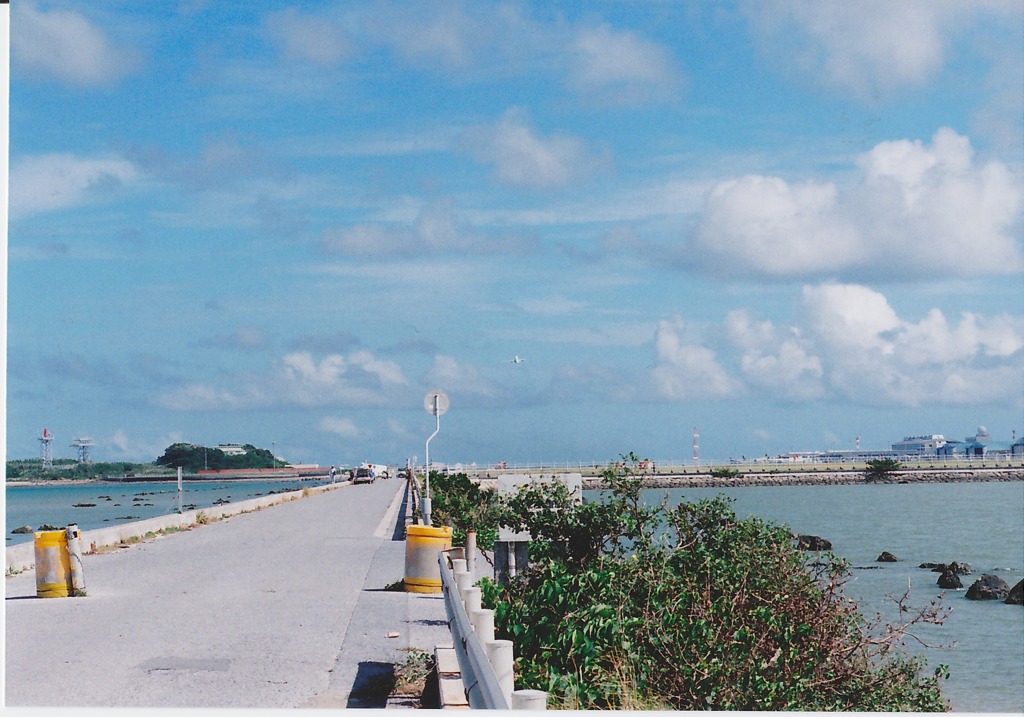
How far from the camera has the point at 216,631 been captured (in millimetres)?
12688

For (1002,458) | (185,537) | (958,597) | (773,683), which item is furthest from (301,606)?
(1002,458)

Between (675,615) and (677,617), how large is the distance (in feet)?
0.11

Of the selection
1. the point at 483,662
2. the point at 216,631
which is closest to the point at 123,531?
the point at 216,631

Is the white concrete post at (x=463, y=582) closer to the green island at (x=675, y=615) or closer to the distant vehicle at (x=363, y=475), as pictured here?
the green island at (x=675, y=615)

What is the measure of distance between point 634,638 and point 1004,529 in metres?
65.1

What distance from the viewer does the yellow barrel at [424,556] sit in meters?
17.0

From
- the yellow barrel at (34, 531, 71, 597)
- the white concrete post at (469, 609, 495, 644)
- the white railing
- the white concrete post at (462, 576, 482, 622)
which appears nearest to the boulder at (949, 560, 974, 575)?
the yellow barrel at (34, 531, 71, 597)

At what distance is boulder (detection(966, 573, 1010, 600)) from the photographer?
126 feet

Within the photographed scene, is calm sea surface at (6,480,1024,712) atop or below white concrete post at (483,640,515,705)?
below

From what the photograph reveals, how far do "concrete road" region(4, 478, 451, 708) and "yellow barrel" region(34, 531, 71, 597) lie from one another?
30cm

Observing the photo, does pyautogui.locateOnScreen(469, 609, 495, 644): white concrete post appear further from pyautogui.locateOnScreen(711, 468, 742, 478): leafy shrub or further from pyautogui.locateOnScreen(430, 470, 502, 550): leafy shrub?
pyautogui.locateOnScreen(711, 468, 742, 478): leafy shrub

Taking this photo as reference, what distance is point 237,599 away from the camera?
15.9 m

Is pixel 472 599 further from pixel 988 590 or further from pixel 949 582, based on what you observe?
pixel 949 582

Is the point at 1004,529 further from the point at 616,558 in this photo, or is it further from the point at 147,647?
the point at 147,647
